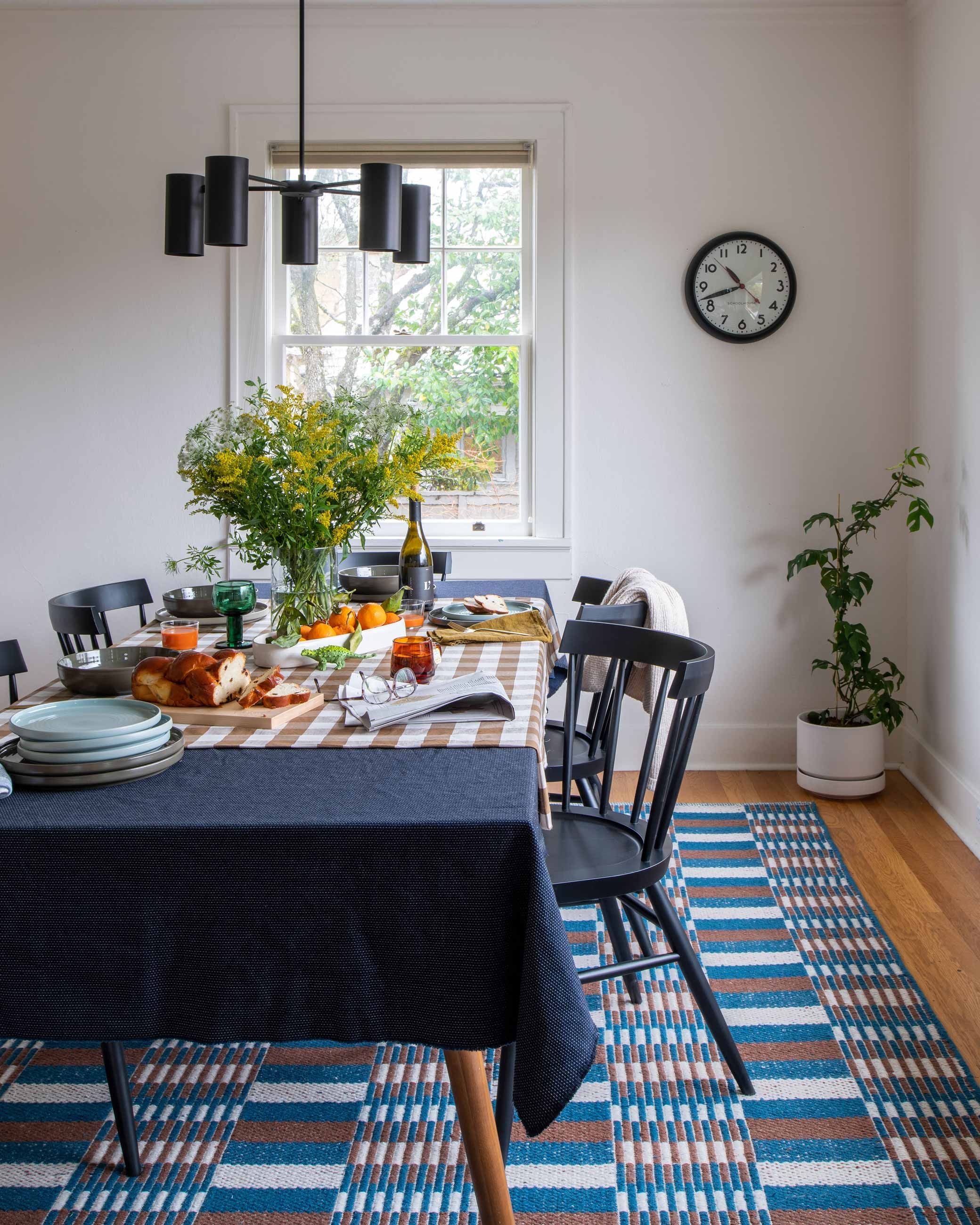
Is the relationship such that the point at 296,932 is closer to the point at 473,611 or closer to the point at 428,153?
the point at 473,611

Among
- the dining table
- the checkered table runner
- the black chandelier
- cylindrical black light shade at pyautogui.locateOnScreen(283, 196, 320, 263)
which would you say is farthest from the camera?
cylindrical black light shade at pyautogui.locateOnScreen(283, 196, 320, 263)

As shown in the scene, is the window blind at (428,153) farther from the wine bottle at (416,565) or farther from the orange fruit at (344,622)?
the orange fruit at (344,622)

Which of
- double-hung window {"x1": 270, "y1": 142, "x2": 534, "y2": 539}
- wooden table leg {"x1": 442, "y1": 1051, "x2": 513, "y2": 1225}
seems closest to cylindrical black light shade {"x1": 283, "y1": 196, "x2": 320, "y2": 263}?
double-hung window {"x1": 270, "y1": 142, "x2": 534, "y2": 539}

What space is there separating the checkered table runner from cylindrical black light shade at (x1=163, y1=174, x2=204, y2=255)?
1043 millimetres

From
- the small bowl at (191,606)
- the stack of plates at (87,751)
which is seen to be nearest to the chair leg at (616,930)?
the stack of plates at (87,751)

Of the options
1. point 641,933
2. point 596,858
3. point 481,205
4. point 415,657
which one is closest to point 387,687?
point 415,657

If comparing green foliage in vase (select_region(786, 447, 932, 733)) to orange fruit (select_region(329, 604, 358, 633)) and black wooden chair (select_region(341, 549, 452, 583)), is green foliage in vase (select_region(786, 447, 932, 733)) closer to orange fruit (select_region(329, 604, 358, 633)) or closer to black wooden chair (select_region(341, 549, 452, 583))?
black wooden chair (select_region(341, 549, 452, 583))

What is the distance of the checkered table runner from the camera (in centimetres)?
173

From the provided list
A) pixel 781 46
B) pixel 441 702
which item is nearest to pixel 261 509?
pixel 441 702

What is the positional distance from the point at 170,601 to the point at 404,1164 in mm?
1584

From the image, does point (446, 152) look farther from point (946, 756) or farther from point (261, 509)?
point (946, 756)

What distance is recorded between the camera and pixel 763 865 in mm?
3281

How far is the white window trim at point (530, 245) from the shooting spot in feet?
13.4

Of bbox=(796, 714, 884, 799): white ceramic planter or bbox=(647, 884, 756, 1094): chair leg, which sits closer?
bbox=(647, 884, 756, 1094): chair leg
